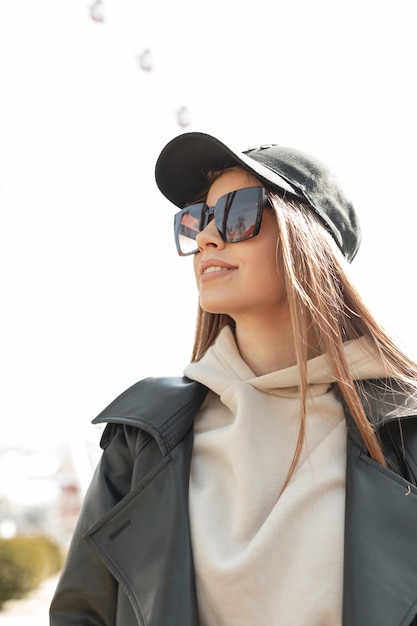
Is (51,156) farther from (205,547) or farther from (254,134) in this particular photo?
(205,547)

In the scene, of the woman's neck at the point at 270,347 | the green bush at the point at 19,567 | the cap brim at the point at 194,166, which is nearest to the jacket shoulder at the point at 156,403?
the woman's neck at the point at 270,347

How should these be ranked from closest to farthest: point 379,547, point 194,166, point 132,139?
point 379,547
point 194,166
point 132,139

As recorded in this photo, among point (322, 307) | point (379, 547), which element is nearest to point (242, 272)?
point (322, 307)

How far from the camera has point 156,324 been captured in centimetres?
939

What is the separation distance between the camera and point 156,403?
1.91m

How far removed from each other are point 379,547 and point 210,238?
812 millimetres

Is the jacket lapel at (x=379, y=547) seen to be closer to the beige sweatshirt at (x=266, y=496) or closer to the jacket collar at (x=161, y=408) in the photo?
the beige sweatshirt at (x=266, y=496)

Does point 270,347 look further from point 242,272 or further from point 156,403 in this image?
point 156,403

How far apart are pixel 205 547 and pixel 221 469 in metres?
0.21

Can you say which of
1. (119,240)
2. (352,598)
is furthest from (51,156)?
(352,598)

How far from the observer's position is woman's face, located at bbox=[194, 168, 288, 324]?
6.17 feet

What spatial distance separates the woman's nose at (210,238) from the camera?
1902mm

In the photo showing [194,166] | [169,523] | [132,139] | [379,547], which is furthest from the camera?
[132,139]

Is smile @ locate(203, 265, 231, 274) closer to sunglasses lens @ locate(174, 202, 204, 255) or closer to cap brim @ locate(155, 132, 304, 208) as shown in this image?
sunglasses lens @ locate(174, 202, 204, 255)
